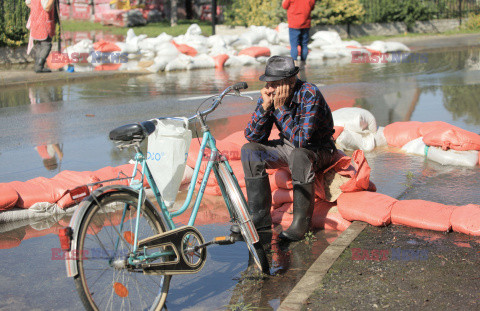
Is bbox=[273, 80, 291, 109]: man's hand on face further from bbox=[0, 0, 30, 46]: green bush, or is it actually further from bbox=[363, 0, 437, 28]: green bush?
bbox=[363, 0, 437, 28]: green bush

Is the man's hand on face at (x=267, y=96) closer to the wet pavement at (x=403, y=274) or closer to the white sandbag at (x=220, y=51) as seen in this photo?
the wet pavement at (x=403, y=274)

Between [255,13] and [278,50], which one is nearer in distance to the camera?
[278,50]

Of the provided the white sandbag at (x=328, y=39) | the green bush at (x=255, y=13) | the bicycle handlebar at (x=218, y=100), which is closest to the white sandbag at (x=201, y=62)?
the white sandbag at (x=328, y=39)

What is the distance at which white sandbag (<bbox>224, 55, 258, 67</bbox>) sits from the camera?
50.7 ft

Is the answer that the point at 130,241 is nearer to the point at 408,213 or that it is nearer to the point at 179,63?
the point at 408,213

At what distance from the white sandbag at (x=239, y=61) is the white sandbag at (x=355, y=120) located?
9011 mm

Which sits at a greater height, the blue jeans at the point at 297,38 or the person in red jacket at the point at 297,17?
the person in red jacket at the point at 297,17

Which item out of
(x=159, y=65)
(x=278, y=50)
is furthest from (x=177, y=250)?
(x=278, y=50)

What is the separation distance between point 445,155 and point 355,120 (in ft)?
3.28

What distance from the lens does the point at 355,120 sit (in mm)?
6488

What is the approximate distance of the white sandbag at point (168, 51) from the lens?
15148 millimetres

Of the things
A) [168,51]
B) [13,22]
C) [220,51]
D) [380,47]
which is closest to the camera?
[13,22]

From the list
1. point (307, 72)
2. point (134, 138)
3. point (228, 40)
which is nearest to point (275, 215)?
point (134, 138)

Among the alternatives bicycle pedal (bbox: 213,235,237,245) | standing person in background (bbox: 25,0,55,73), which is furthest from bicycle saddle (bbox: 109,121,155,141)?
standing person in background (bbox: 25,0,55,73)
